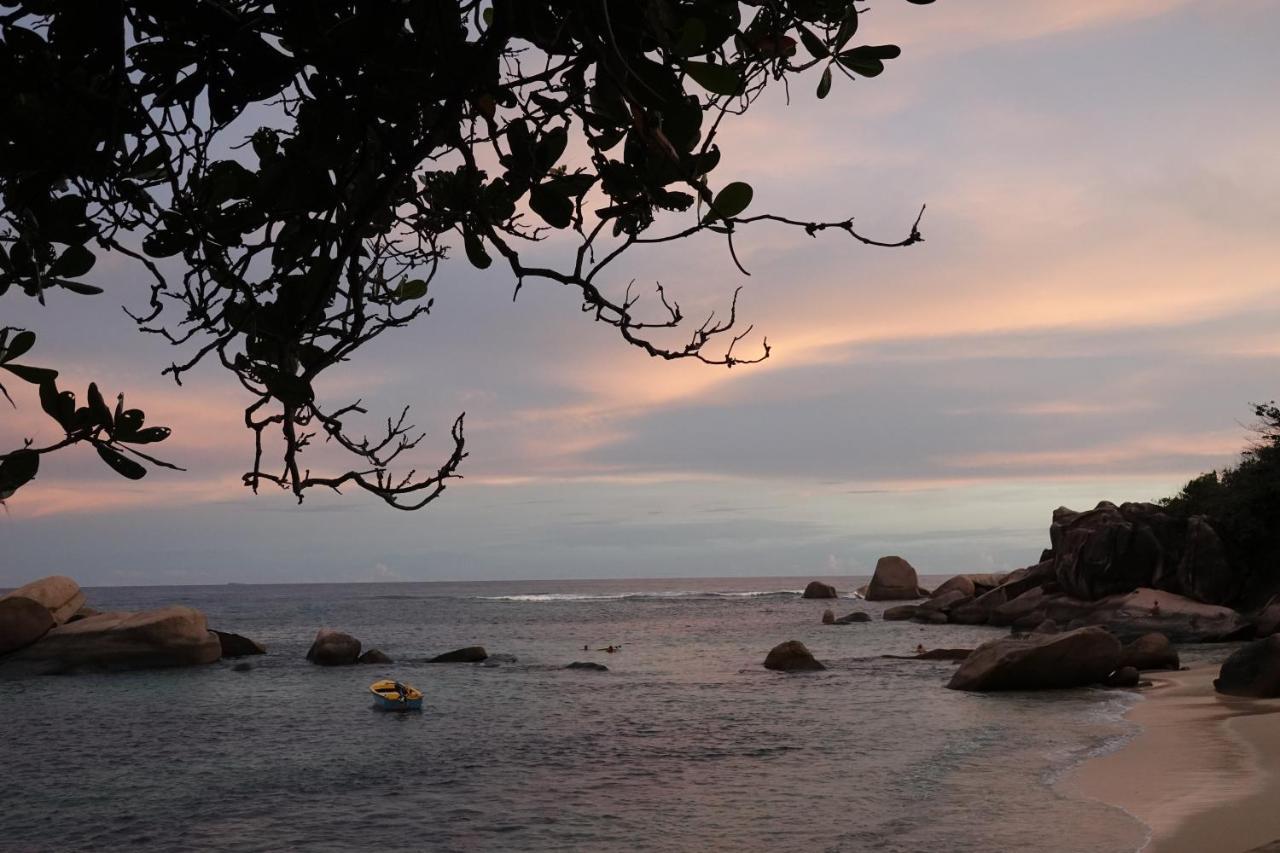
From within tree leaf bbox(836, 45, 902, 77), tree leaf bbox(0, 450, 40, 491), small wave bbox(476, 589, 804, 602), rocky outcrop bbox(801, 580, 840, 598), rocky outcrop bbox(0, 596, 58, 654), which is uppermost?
tree leaf bbox(836, 45, 902, 77)

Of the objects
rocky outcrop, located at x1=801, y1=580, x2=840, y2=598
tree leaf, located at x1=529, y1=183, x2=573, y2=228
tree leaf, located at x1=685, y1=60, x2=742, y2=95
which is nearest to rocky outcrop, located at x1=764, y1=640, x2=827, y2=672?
tree leaf, located at x1=529, y1=183, x2=573, y2=228

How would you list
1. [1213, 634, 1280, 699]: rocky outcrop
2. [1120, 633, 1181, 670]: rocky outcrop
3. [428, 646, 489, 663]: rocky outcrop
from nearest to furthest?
[1213, 634, 1280, 699]: rocky outcrop, [1120, 633, 1181, 670]: rocky outcrop, [428, 646, 489, 663]: rocky outcrop

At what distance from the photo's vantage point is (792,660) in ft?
105

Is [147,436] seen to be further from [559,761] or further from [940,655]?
[940,655]

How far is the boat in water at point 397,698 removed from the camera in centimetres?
2534

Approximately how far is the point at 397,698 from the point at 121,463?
2427 centimetres

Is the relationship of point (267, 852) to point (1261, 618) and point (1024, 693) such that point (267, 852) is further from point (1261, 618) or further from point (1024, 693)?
point (1261, 618)

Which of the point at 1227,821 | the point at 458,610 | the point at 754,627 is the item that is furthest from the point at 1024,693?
the point at 458,610

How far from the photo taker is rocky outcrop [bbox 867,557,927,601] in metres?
77.5

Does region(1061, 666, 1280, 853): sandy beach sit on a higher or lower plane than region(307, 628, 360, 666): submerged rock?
higher

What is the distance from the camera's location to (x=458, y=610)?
8856 centimetres

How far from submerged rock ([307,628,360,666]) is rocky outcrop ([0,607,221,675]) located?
13.8ft

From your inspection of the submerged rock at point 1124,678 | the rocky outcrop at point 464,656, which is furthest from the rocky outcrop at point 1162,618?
the rocky outcrop at point 464,656

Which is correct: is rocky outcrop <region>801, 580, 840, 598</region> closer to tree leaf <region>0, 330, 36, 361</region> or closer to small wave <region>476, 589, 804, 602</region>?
small wave <region>476, 589, 804, 602</region>
